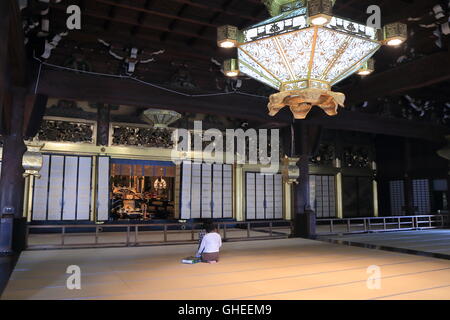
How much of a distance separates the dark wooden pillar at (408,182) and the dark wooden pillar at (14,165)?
38.0 feet

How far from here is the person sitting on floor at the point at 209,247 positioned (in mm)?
5285

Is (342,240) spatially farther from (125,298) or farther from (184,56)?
(125,298)

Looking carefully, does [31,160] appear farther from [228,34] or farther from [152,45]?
[228,34]

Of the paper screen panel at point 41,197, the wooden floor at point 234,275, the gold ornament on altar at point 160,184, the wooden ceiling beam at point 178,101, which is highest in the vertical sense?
the wooden ceiling beam at point 178,101

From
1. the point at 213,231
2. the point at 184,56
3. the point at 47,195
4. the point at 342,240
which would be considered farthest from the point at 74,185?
the point at 342,240

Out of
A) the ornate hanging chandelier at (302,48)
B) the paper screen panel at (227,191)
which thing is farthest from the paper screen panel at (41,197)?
the ornate hanging chandelier at (302,48)

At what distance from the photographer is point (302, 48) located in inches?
143

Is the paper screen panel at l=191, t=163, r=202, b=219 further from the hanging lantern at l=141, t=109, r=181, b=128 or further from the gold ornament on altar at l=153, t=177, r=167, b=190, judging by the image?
the gold ornament on altar at l=153, t=177, r=167, b=190

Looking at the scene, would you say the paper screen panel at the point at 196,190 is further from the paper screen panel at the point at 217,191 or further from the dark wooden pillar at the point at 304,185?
the dark wooden pillar at the point at 304,185

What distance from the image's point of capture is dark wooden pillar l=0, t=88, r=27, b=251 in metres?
6.05

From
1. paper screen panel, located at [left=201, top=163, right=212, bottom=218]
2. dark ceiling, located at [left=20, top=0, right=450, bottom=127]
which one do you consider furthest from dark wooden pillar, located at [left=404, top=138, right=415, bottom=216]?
paper screen panel, located at [left=201, top=163, right=212, bottom=218]

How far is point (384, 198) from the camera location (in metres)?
13.9

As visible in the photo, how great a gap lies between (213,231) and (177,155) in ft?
18.8

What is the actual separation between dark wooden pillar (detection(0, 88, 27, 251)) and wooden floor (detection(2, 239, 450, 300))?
1.80ft
